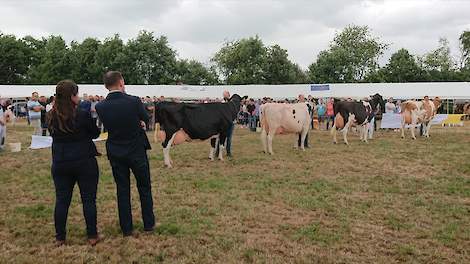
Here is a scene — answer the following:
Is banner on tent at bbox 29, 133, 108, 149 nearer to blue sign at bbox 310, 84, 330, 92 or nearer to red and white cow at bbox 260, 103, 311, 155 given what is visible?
red and white cow at bbox 260, 103, 311, 155

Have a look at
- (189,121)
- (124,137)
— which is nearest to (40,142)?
(189,121)

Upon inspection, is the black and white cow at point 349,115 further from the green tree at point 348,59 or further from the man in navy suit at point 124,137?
the green tree at point 348,59

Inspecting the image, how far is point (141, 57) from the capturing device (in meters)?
54.5

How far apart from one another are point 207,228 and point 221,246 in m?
0.69

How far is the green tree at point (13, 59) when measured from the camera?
57188 mm

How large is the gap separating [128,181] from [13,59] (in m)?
60.0

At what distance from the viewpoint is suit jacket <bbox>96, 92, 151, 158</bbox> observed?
16.2 feet

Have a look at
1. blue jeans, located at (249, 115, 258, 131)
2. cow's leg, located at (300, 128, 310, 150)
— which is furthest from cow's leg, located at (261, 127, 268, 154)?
blue jeans, located at (249, 115, 258, 131)

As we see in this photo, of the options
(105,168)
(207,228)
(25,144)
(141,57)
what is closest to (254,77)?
(141,57)

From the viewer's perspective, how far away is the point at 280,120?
12602 millimetres

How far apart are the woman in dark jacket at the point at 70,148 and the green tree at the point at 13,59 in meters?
59.4

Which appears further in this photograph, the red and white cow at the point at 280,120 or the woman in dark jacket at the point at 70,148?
the red and white cow at the point at 280,120

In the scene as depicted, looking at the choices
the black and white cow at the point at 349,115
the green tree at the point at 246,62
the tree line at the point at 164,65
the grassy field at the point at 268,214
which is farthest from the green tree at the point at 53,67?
the grassy field at the point at 268,214

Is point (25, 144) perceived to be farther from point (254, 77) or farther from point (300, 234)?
point (254, 77)
